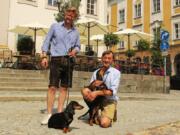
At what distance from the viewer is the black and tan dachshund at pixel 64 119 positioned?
5.92 metres

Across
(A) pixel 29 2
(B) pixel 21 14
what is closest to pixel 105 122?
A: (B) pixel 21 14

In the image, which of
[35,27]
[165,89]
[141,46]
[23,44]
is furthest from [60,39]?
[141,46]

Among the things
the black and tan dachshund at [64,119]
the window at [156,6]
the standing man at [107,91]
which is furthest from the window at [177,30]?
the black and tan dachshund at [64,119]

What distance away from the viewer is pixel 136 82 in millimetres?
17828

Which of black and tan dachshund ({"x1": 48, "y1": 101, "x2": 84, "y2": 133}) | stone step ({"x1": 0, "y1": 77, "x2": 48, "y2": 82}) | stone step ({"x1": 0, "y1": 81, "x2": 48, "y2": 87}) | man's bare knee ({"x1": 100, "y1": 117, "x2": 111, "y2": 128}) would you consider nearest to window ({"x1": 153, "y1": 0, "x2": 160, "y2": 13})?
stone step ({"x1": 0, "y1": 77, "x2": 48, "y2": 82})

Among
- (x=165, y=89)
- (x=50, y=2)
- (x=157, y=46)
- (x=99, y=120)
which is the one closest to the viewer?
(x=99, y=120)

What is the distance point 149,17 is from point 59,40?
38.5 m

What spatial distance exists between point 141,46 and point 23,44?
13229mm

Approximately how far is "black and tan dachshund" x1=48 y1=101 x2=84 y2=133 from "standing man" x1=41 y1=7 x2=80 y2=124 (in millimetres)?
651

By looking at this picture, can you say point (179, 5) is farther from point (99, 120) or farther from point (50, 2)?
point (99, 120)

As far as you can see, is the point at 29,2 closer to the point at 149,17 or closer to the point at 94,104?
the point at 149,17

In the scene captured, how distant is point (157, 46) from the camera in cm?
3531

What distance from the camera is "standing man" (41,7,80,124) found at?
680 cm

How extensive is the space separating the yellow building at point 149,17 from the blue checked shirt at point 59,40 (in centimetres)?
2988
